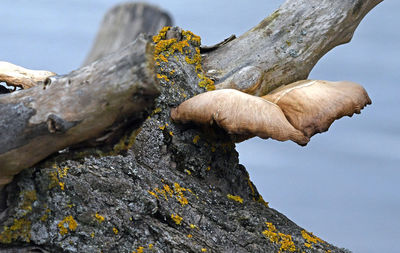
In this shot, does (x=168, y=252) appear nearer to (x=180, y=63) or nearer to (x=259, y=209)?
(x=259, y=209)

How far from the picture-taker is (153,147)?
4727 mm

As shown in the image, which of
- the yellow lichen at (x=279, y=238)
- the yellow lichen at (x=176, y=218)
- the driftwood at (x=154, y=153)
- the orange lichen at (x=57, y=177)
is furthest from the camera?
the yellow lichen at (x=279, y=238)

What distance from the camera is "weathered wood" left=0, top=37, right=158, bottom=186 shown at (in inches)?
117

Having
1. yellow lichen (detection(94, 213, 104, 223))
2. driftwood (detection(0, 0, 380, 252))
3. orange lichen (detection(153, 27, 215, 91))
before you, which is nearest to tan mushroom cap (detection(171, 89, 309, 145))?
driftwood (detection(0, 0, 380, 252))

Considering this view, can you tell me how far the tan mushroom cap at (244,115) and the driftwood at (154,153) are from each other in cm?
44

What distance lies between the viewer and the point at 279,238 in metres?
4.64

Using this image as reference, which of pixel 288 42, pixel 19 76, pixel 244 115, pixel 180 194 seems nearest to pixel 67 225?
pixel 180 194

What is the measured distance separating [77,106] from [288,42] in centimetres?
325

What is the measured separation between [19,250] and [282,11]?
381 centimetres

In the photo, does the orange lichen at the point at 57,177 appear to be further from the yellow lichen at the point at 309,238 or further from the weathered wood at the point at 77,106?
the yellow lichen at the point at 309,238

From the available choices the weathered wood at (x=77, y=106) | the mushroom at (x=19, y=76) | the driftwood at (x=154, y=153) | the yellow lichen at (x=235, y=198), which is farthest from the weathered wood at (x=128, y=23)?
the weathered wood at (x=77, y=106)

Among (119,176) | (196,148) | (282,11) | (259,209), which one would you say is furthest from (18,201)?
(282,11)

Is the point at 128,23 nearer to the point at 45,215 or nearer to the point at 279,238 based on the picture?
the point at 279,238

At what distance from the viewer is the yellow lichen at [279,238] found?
459cm
